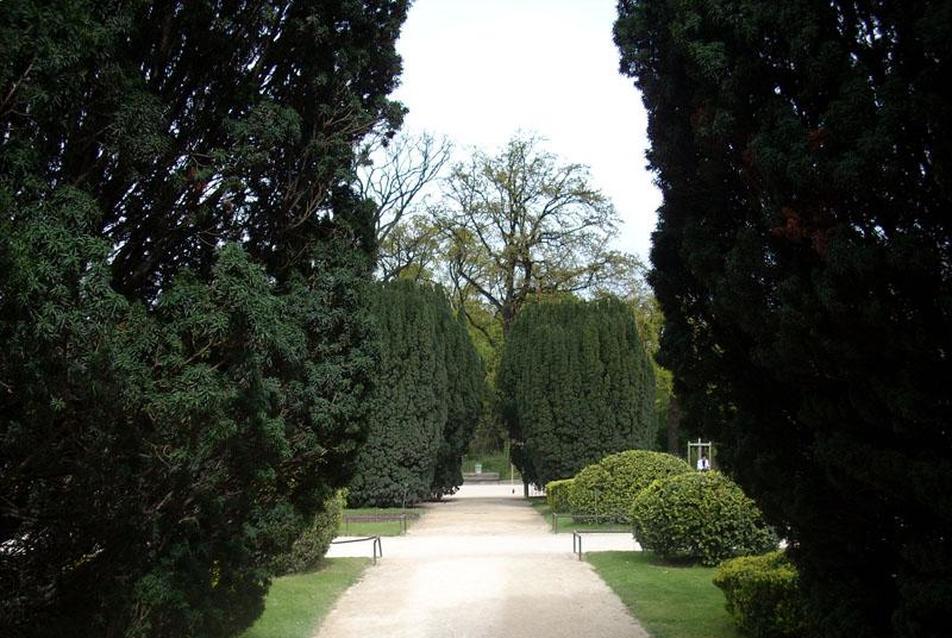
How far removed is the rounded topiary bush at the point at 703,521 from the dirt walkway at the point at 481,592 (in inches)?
53.2

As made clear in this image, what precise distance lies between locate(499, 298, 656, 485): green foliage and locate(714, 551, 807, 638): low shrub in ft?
58.7

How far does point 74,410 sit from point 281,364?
2.33 m

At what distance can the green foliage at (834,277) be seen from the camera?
4207 mm

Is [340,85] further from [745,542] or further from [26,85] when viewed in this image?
[745,542]

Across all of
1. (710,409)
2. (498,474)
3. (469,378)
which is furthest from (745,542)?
(498,474)

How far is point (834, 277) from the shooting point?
14.5ft

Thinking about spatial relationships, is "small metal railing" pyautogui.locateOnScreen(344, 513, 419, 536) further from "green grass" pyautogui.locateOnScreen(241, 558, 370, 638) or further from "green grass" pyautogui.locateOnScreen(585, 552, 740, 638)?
"green grass" pyautogui.locateOnScreen(585, 552, 740, 638)

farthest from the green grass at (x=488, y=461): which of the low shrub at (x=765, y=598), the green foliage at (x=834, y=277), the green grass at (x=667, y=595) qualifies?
the green foliage at (x=834, y=277)

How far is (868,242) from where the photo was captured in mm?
4430

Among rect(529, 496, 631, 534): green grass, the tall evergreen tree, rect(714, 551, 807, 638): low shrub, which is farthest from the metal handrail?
the tall evergreen tree

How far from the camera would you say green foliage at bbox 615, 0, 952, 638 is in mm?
4207

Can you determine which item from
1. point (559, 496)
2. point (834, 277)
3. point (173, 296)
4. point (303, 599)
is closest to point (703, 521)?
point (303, 599)

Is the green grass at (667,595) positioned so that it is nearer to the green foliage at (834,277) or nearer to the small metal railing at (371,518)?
the green foliage at (834,277)

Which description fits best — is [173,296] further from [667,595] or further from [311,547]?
[311,547]
